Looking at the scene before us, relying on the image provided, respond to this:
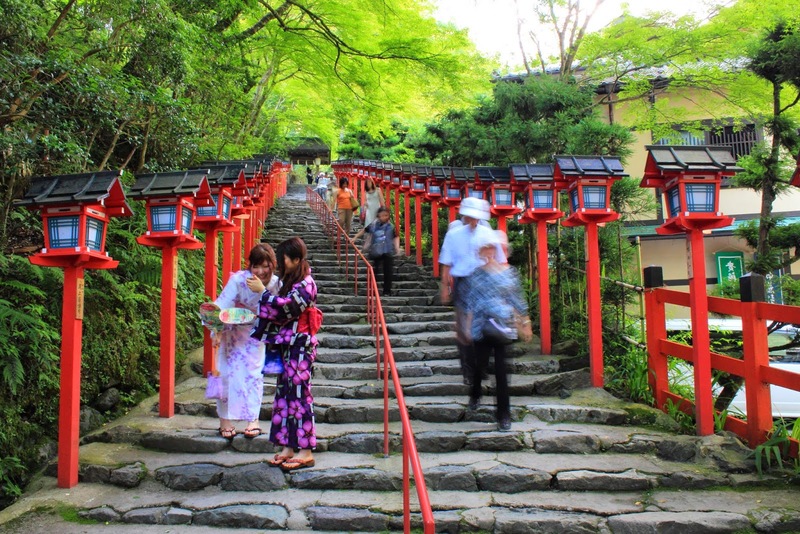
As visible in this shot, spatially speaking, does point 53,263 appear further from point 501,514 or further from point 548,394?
point 548,394

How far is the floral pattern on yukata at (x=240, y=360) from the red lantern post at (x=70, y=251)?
1156mm

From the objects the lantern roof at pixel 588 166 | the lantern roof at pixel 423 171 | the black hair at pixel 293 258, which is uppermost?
the lantern roof at pixel 423 171

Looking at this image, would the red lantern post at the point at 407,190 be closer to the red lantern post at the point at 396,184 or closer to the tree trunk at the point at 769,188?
the red lantern post at the point at 396,184

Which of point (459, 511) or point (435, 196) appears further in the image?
point (435, 196)

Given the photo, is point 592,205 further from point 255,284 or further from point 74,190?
point 74,190

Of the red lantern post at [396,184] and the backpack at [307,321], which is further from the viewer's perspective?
the red lantern post at [396,184]

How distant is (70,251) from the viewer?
4824 mm

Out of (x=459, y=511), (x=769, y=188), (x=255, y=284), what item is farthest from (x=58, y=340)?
(x=769, y=188)

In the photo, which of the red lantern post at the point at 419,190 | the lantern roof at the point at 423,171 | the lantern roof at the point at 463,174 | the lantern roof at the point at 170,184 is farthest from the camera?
the red lantern post at the point at 419,190

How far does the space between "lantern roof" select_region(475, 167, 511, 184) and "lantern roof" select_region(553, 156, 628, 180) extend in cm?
155

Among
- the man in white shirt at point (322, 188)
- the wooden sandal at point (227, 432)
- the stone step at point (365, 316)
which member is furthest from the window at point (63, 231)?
the man in white shirt at point (322, 188)

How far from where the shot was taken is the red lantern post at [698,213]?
5422 mm

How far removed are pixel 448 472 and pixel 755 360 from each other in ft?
9.33

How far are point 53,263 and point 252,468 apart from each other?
2416 millimetres
